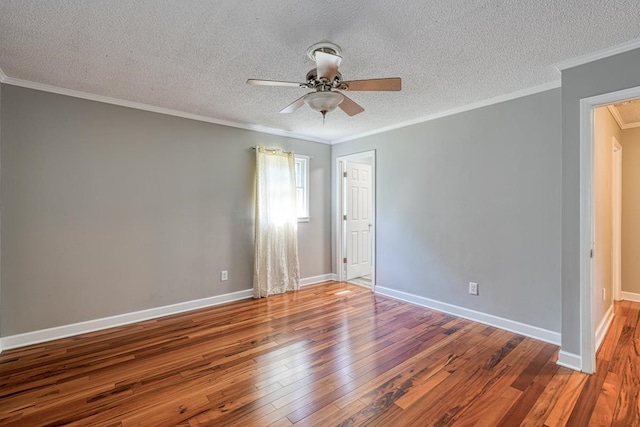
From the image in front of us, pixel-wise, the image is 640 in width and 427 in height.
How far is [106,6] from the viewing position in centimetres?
168

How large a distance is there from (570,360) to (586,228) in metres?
1.04

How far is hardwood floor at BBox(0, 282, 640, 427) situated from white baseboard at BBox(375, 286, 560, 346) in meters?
0.11

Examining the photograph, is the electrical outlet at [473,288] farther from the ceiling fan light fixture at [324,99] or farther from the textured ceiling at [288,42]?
the ceiling fan light fixture at [324,99]

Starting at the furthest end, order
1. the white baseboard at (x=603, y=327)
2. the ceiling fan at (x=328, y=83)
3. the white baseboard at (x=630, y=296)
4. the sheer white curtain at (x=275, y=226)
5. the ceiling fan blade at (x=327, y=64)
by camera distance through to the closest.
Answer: the sheer white curtain at (x=275, y=226)
the white baseboard at (x=630, y=296)
the white baseboard at (x=603, y=327)
the ceiling fan at (x=328, y=83)
the ceiling fan blade at (x=327, y=64)

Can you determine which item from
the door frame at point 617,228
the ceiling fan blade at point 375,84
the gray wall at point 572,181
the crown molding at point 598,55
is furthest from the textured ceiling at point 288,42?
the door frame at point 617,228

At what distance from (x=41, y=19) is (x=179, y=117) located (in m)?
1.74

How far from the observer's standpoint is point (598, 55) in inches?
85.0

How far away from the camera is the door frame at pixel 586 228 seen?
220 cm

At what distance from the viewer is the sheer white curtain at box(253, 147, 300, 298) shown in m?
4.10

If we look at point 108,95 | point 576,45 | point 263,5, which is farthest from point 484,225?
point 108,95

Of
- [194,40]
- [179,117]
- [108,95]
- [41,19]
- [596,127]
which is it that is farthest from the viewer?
[179,117]

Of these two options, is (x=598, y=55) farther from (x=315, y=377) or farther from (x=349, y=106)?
Result: (x=315, y=377)

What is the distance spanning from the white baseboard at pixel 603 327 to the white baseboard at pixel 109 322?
378 centimetres

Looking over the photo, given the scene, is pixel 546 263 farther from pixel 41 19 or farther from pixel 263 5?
pixel 41 19
